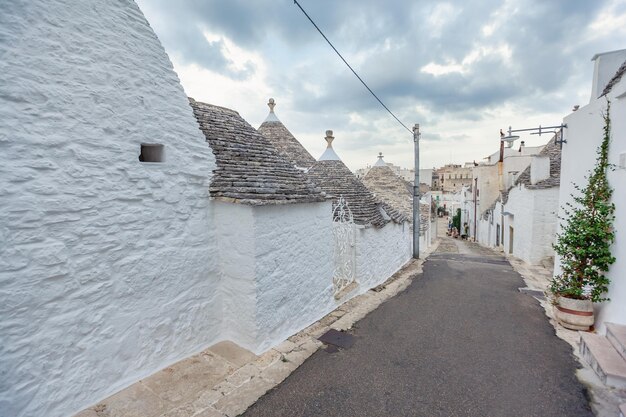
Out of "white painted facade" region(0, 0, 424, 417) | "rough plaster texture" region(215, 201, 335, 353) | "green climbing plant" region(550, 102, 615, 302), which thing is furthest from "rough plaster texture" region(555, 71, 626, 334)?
"white painted facade" region(0, 0, 424, 417)

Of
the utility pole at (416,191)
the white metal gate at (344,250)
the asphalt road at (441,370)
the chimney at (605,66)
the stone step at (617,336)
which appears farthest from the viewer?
the utility pole at (416,191)

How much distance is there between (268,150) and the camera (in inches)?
269

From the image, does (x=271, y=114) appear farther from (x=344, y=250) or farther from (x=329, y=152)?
(x=344, y=250)

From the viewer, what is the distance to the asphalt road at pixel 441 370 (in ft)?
13.0

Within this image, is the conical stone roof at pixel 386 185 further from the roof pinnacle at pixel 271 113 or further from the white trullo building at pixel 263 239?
the white trullo building at pixel 263 239

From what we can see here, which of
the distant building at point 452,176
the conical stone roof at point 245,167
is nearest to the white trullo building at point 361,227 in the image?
the conical stone roof at point 245,167

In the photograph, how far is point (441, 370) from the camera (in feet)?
15.5

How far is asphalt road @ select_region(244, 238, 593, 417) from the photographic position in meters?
3.96

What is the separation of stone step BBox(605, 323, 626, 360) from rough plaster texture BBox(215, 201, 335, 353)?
16.3 ft

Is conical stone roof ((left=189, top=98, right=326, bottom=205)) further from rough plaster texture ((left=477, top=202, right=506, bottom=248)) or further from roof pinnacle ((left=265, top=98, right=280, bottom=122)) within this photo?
rough plaster texture ((left=477, top=202, right=506, bottom=248))

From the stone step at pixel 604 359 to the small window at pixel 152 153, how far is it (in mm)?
7069

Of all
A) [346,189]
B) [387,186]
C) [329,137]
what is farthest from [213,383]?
[387,186]

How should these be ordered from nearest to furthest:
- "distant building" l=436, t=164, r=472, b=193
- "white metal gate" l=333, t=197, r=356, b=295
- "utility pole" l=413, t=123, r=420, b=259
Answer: "white metal gate" l=333, t=197, r=356, b=295 → "utility pole" l=413, t=123, r=420, b=259 → "distant building" l=436, t=164, r=472, b=193

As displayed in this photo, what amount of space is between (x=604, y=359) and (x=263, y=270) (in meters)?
5.25
